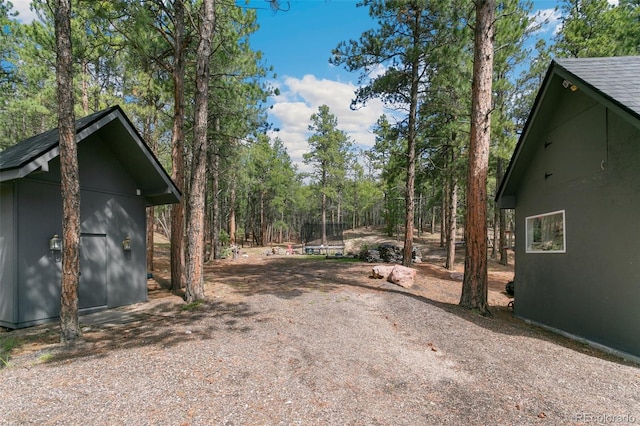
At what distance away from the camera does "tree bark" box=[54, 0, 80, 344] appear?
16.1 feet

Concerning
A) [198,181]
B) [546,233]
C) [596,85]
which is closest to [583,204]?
[546,233]

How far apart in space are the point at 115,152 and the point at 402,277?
28.2 feet

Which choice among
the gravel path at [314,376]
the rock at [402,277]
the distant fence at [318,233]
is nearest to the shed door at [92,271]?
the gravel path at [314,376]

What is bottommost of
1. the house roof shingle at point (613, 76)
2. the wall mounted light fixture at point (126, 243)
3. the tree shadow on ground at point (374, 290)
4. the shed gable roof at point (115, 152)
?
the tree shadow on ground at point (374, 290)

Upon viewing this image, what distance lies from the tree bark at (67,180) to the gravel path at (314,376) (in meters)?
0.58

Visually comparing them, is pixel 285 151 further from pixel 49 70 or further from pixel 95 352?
pixel 95 352

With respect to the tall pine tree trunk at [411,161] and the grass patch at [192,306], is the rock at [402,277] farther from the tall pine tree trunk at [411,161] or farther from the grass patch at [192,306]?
the grass patch at [192,306]

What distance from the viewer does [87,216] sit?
7.31m

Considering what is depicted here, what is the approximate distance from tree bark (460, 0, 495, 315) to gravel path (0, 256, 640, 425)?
1034 mm

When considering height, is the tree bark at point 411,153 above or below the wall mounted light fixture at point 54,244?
above

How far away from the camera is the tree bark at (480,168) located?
6965 mm

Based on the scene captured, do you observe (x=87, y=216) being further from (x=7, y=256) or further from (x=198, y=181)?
(x=198, y=181)

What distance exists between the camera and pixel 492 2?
6941 millimetres

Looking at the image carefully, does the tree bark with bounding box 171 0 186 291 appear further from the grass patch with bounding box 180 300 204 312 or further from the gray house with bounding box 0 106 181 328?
the grass patch with bounding box 180 300 204 312
